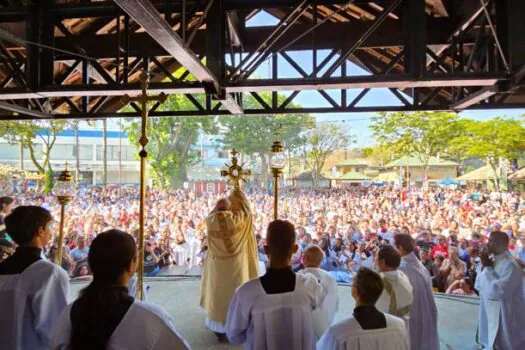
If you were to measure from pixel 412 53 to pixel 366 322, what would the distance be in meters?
3.07

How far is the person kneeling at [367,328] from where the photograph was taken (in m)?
2.25

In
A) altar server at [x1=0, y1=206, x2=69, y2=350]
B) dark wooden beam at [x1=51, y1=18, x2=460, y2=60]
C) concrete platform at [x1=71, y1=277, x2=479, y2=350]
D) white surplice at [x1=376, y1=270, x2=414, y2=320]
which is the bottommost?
concrete platform at [x1=71, y1=277, x2=479, y2=350]

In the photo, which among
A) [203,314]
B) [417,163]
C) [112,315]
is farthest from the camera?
[417,163]

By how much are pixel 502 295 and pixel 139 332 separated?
4156 millimetres

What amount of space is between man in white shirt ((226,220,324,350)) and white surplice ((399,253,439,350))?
68.6 inches

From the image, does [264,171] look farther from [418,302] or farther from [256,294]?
[256,294]

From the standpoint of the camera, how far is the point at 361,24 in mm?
5531

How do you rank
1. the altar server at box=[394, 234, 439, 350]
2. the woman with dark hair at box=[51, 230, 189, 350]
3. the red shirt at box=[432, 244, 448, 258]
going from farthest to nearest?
the red shirt at box=[432, 244, 448, 258]
the altar server at box=[394, 234, 439, 350]
the woman with dark hair at box=[51, 230, 189, 350]

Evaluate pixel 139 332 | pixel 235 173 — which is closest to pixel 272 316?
pixel 139 332

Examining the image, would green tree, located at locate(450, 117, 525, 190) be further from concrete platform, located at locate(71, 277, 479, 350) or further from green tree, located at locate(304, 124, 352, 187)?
concrete platform, located at locate(71, 277, 479, 350)

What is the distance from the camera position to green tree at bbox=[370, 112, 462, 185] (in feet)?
72.0

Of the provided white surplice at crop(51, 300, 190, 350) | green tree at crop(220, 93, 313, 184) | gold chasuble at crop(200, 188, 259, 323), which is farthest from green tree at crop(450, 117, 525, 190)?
white surplice at crop(51, 300, 190, 350)

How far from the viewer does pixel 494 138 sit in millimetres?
22922

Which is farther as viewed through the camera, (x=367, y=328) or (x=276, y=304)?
(x=276, y=304)
